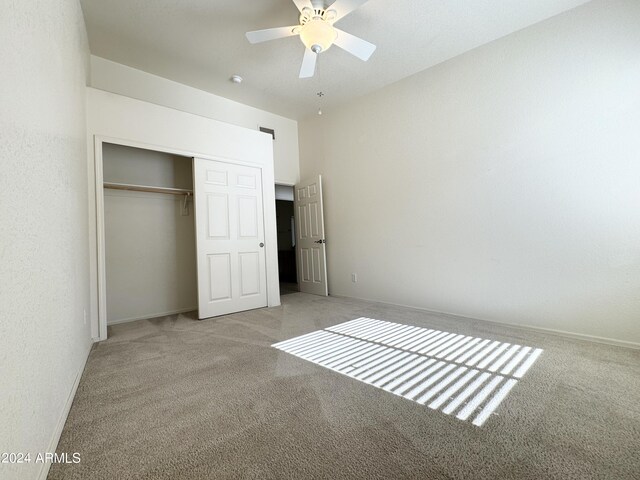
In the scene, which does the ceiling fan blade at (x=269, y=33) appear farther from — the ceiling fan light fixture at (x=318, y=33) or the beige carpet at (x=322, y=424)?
the beige carpet at (x=322, y=424)

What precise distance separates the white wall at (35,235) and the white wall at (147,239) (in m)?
1.67

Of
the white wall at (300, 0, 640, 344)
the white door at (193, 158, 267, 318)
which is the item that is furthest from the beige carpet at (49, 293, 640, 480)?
the white door at (193, 158, 267, 318)

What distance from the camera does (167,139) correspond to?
3.34 m

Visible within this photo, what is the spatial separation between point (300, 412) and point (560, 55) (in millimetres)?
3747

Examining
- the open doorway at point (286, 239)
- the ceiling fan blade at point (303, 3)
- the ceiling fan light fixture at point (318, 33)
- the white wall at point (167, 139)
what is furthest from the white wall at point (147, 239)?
the open doorway at point (286, 239)

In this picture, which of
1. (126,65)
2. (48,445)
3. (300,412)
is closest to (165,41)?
(126,65)

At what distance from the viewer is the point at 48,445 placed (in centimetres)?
118

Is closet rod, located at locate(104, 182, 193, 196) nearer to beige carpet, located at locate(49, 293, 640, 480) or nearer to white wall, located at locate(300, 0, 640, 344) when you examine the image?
beige carpet, located at locate(49, 293, 640, 480)

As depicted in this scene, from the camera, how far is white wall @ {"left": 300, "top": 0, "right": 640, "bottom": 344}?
2.38 metres

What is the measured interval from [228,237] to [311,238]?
167 cm

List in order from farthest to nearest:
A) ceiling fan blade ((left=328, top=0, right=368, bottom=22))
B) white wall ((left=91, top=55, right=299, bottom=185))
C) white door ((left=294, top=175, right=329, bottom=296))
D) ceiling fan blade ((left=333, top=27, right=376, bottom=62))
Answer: white door ((left=294, top=175, right=329, bottom=296)), white wall ((left=91, top=55, right=299, bottom=185)), ceiling fan blade ((left=333, top=27, right=376, bottom=62)), ceiling fan blade ((left=328, top=0, right=368, bottom=22))

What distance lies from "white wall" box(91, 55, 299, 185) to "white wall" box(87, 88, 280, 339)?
1.94 feet

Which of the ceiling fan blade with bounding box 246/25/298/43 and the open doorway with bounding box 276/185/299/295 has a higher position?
the ceiling fan blade with bounding box 246/25/298/43

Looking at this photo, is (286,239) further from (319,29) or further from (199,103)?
(319,29)
